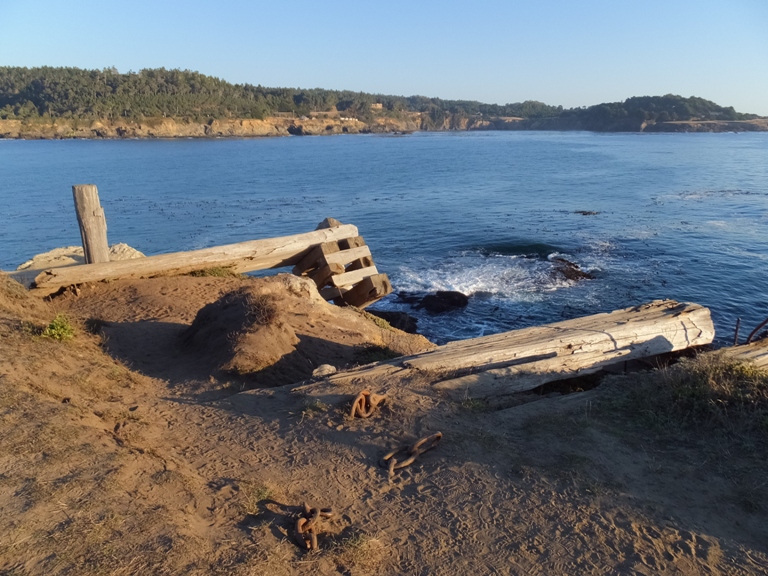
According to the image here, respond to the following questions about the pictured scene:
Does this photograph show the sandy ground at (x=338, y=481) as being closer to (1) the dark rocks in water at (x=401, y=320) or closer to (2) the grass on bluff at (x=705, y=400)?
(2) the grass on bluff at (x=705, y=400)

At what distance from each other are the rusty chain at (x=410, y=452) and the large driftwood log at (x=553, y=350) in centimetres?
120

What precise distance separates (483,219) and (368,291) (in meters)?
21.2

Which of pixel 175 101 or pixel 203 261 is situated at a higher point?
pixel 175 101

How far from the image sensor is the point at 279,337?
865cm

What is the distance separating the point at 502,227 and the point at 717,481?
85.5 ft

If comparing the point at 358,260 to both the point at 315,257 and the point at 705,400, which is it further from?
the point at 705,400

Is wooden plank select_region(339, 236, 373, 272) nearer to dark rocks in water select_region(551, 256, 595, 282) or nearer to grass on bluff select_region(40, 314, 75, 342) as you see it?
grass on bluff select_region(40, 314, 75, 342)

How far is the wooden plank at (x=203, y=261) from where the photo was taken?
10.8 meters

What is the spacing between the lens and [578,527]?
15.2 ft

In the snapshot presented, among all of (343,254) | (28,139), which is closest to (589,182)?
(343,254)

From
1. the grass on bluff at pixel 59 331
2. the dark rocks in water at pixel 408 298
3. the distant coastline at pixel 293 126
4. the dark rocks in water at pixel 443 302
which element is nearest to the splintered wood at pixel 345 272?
the dark rocks in water at pixel 443 302

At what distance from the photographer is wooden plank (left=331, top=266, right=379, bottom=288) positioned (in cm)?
1298

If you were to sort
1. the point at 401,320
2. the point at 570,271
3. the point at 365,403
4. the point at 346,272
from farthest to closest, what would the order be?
1. the point at 570,271
2. the point at 401,320
3. the point at 346,272
4. the point at 365,403

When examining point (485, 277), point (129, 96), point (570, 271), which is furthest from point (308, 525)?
point (129, 96)
